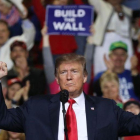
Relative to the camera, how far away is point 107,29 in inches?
277

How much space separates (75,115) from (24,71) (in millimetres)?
3483

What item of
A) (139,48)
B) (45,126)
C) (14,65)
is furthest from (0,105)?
(139,48)

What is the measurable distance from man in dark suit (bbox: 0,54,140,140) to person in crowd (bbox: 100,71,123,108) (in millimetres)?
2991

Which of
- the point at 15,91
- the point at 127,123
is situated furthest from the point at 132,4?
the point at 127,123

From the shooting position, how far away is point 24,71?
6.85 meters

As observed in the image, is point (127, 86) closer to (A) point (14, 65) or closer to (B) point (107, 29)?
(B) point (107, 29)

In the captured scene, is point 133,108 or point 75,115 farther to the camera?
point 133,108

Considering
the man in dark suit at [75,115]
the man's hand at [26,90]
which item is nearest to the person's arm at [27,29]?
the man's hand at [26,90]

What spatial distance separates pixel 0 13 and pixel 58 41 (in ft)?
2.86

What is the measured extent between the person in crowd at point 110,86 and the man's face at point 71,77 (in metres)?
3.04

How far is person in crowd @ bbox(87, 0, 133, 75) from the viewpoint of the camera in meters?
6.98

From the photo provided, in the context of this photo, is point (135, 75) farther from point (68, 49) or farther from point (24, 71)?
point (24, 71)

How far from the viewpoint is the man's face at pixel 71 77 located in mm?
3453

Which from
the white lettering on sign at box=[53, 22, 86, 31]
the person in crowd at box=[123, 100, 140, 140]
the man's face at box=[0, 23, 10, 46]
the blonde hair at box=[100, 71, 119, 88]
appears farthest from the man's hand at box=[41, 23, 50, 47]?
the person in crowd at box=[123, 100, 140, 140]
